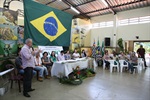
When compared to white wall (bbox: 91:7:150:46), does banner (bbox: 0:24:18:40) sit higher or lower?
lower

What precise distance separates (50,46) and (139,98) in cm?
444

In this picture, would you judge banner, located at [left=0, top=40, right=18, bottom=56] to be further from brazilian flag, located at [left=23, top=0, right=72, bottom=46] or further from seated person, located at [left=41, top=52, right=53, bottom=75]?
seated person, located at [left=41, top=52, right=53, bottom=75]

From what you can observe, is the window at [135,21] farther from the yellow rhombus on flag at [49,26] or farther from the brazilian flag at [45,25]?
the yellow rhombus on flag at [49,26]

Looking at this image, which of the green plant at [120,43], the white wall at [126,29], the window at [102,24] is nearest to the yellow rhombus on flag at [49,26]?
the green plant at [120,43]

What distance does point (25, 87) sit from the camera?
8.75 ft

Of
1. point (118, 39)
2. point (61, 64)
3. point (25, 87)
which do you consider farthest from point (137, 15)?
point (25, 87)

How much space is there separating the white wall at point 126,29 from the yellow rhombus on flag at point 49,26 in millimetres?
5711

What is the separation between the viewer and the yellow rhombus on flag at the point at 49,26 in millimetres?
5090

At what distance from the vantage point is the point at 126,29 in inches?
375

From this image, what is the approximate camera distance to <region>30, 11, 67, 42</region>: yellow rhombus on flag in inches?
200

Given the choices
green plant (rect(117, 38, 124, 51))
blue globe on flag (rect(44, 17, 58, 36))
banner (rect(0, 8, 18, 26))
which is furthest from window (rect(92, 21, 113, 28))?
banner (rect(0, 8, 18, 26))

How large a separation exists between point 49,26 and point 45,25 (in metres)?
0.24

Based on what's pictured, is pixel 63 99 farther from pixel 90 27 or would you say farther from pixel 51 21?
pixel 90 27


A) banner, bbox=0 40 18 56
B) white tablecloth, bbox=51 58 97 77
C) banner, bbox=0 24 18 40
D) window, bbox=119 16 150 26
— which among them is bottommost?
white tablecloth, bbox=51 58 97 77
